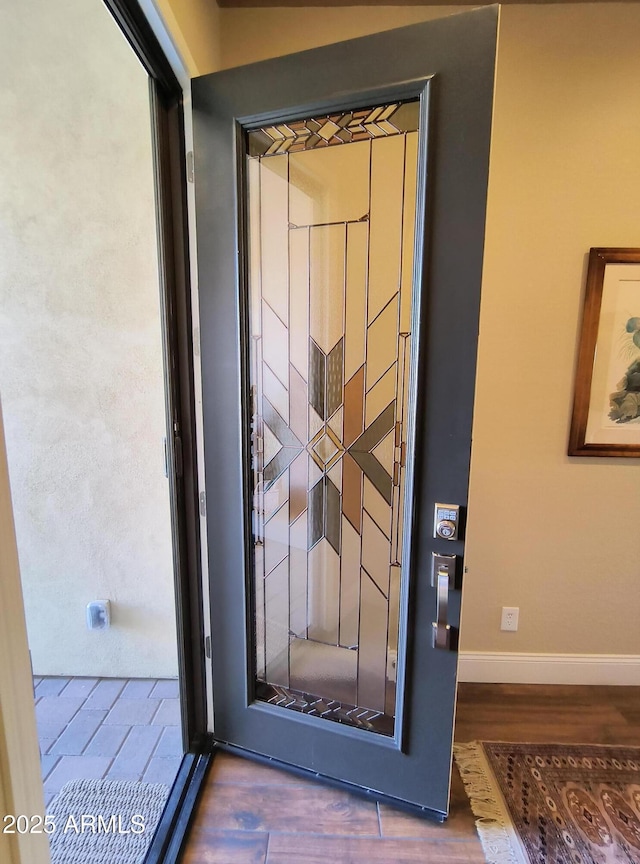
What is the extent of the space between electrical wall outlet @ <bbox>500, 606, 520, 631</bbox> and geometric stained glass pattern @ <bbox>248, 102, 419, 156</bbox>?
1927mm

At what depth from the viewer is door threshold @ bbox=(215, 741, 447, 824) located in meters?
1.44

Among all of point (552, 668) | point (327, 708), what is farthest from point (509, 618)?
point (327, 708)

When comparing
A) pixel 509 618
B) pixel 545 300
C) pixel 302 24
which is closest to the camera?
pixel 302 24

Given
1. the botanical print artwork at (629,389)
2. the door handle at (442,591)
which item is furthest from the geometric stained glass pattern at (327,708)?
the botanical print artwork at (629,389)

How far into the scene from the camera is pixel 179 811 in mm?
1450

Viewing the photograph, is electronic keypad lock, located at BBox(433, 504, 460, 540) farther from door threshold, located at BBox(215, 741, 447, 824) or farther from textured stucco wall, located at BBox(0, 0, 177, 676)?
textured stucco wall, located at BBox(0, 0, 177, 676)

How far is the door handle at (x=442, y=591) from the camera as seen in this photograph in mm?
1275

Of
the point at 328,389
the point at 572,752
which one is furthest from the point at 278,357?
the point at 572,752

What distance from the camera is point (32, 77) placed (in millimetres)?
1696

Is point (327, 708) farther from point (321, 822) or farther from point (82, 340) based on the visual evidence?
point (82, 340)

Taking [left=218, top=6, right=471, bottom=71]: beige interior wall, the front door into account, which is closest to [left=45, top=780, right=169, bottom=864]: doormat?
the front door

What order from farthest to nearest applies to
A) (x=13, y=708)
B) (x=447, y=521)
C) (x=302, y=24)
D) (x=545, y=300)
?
(x=545, y=300) < (x=302, y=24) < (x=447, y=521) < (x=13, y=708)

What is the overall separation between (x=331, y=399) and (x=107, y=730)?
1664 mm

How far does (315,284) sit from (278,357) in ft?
0.88
